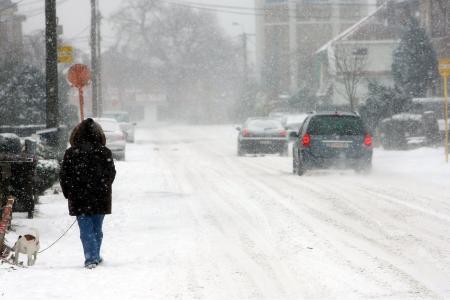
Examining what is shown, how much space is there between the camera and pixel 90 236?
9656 mm

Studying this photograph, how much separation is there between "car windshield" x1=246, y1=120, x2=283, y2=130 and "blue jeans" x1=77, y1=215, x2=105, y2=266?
2563 cm

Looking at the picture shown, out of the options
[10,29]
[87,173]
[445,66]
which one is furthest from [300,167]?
[10,29]

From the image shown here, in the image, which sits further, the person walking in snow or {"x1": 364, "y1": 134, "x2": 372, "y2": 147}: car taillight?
{"x1": 364, "y1": 134, "x2": 372, "y2": 147}: car taillight

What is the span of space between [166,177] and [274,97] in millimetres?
69591

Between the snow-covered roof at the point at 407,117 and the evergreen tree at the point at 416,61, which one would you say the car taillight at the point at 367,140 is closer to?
the snow-covered roof at the point at 407,117

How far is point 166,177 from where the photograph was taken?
22766 mm

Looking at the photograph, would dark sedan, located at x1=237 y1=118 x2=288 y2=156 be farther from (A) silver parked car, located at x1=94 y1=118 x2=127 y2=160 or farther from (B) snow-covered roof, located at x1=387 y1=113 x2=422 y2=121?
(A) silver parked car, located at x1=94 y1=118 x2=127 y2=160

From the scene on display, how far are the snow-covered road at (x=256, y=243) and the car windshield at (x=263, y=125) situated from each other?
14436 millimetres

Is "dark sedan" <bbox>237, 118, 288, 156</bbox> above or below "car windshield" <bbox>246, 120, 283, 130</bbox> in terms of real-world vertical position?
below

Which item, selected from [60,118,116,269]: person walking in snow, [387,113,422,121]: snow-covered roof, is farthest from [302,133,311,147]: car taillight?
[387,113,422,121]: snow-covered roof

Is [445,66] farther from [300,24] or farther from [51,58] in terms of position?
[300,24]

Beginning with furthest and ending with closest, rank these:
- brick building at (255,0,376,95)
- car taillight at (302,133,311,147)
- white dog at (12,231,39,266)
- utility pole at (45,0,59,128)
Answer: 1. brick building at (255,0,376,95)
2. car taillight at (302,133,311,147)
3. utility pole at (45,0,59,128)
4. white dog at (12,231,39,266)

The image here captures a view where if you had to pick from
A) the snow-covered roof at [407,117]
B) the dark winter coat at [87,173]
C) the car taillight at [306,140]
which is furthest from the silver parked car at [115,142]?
the dark winter coat at [87,173]

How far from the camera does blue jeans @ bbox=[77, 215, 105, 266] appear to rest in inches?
377
